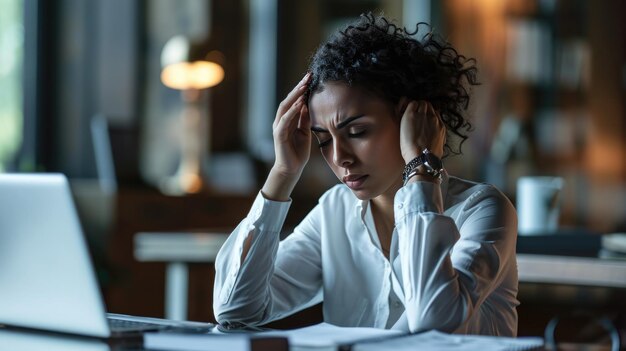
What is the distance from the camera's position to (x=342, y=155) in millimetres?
1524

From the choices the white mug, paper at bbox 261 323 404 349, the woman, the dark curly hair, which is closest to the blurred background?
the white mug

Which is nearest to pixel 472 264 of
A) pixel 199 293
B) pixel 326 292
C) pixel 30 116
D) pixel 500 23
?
pixel 326 292

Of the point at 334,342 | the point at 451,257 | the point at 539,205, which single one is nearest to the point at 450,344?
the point at 334,342

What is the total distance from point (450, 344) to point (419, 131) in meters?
0.49

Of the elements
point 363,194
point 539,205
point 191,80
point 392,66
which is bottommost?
point 539,205

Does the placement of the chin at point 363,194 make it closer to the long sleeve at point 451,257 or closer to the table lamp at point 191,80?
the long sleeve at point 451,257

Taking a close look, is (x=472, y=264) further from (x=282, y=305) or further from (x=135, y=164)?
(x=135, y=164)

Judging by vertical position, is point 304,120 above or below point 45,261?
above

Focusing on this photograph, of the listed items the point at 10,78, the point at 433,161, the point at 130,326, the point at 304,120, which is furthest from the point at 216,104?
the point at 130,326

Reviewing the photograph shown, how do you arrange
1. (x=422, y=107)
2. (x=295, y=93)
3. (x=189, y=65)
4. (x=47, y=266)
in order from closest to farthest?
1. (x=47, y=266)
2. (x=422, y=107)
3. (x=295, y=93)
4. (x=189, y=65)

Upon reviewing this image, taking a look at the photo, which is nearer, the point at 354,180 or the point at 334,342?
the point at 334,342

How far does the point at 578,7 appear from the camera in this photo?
634 centimetres

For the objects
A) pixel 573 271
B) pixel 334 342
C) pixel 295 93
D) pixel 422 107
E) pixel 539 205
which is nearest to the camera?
pixel 334 342

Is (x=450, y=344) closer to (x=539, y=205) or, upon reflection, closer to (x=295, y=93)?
(x=295, y=93)
